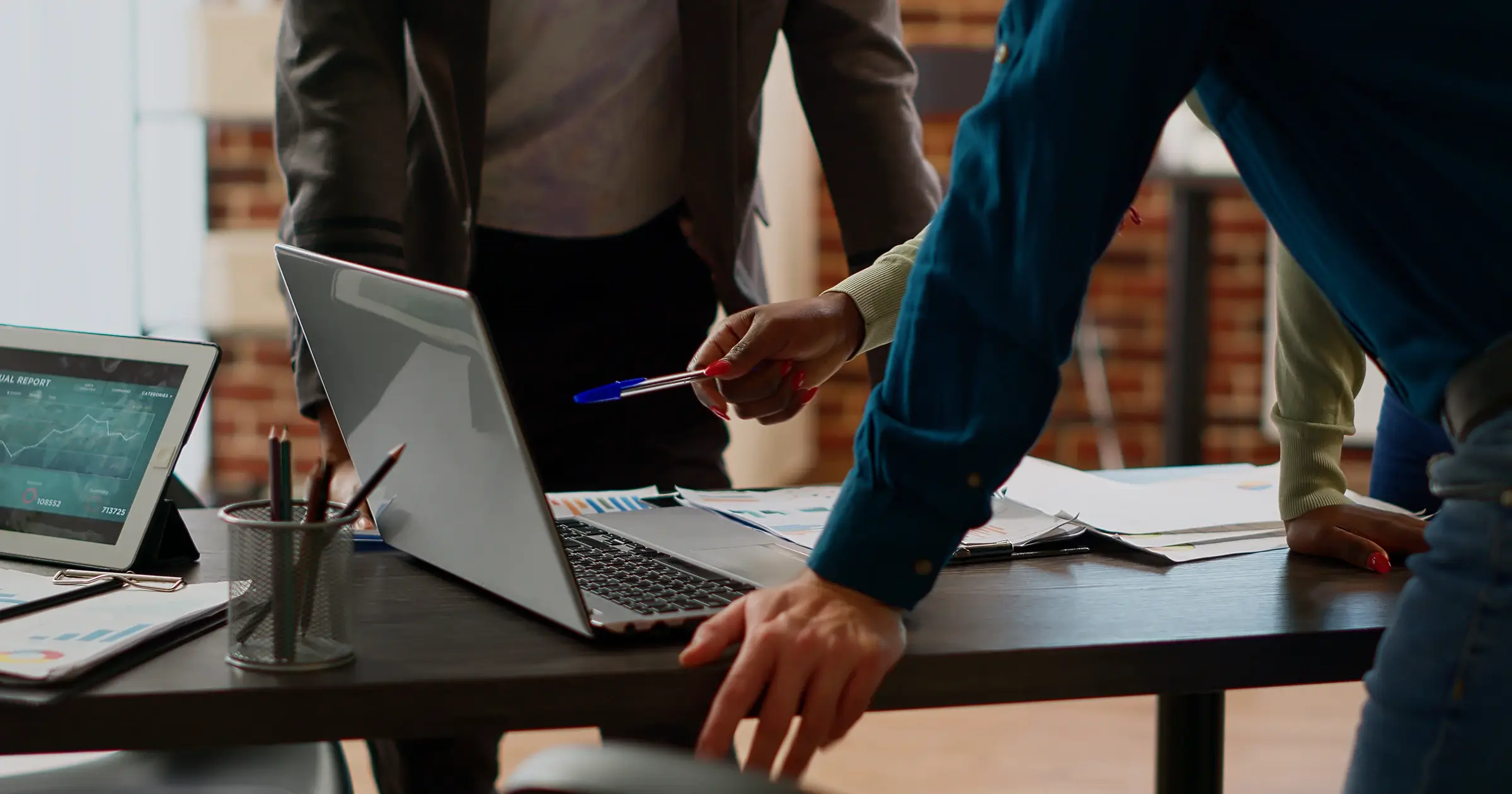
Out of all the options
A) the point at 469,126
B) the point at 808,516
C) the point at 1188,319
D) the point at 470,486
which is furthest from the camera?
the point at 1188,319

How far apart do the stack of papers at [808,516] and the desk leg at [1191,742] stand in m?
0.20

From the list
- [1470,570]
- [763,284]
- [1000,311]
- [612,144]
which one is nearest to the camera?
[1470,570]

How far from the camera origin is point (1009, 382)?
0.70 metres

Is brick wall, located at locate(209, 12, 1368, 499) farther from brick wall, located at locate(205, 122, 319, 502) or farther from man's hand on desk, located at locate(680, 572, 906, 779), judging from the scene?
man's hand on desk, located at locate(680, 572, 906, 779)

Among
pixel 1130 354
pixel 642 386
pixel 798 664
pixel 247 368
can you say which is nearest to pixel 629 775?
pixel 798 664

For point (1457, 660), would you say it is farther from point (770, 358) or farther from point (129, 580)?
point (129, 580)

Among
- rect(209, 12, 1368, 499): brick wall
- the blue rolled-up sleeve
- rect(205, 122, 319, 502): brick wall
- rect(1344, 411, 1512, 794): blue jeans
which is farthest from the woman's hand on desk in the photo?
rect(209, 12, 1368, 499): brick wall

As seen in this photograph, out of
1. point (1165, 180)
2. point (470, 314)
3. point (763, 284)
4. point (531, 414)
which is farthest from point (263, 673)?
point (1165, 180)

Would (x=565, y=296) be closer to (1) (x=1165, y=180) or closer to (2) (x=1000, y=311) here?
(2) (x=1000, y=311)

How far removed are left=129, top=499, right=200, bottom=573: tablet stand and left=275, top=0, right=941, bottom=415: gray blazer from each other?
0.27 metres

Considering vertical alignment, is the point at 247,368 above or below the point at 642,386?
below

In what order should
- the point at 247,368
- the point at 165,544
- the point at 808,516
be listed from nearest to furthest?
1. the point at 165,544
2. the point at 808,516
3. the point at 247,368

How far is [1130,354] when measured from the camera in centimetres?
423

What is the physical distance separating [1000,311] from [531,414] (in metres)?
0.87
